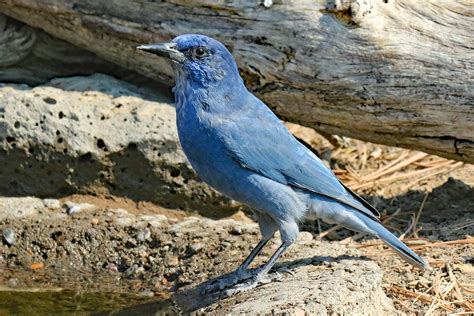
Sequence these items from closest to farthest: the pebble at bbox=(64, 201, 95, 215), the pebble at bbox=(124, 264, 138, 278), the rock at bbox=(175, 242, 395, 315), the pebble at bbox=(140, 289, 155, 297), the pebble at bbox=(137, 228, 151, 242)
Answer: the rock at bbox=(175, 242, 395, 315) → the pebble at bbox=(140, 289, 155, 297) → the pebble at bbox=(124, 264, 138, 278) → the pebble at bbox=(137, 228, 151, 242) → the pebble at bbox=(64, 201, 95, 215)

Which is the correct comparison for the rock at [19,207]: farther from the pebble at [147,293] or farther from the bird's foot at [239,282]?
the bird's foot at [239,282]

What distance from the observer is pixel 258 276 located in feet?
17.4

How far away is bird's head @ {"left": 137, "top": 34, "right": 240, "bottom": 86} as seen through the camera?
5297 mm

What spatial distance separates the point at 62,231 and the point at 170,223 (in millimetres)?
677

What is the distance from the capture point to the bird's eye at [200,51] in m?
5.32

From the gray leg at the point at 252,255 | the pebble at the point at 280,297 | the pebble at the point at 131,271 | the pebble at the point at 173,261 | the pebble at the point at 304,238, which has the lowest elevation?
the pebble at the point at 131,271

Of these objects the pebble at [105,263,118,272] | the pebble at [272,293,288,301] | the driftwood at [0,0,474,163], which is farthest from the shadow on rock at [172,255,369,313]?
the driftwood at [0,0,474,163]

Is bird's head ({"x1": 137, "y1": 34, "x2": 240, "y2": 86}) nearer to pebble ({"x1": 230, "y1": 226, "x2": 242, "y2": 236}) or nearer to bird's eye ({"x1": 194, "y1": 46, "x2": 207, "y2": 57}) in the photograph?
bird's eye ({"x1": 194, "y1": 46, "x2": 207, "y2": 57})

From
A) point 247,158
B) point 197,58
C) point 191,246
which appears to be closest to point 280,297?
point 247,158

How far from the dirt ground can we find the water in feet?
0.37

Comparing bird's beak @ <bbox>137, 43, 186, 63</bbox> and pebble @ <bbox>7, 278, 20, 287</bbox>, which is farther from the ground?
bird's beak @ <bbox>137, 43, 186, 63</bbox>

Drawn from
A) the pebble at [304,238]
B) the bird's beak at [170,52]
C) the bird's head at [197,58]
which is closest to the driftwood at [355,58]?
the pebble at [304,238]

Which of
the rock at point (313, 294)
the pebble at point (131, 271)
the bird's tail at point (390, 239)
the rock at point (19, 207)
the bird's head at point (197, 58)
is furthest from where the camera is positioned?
the rock at point (19, 207)

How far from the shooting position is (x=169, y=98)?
708 centimetres
